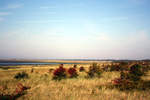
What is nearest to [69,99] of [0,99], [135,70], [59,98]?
[59,98]

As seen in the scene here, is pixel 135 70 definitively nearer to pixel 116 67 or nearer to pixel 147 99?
pixel 147 99

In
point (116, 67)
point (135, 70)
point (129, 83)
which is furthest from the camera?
point (116, 67)

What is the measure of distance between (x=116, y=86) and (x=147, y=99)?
125 inches

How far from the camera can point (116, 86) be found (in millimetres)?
8836

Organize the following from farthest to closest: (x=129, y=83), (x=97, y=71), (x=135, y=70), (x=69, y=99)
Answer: (x=97, y=71) < (x=135, y=70) < (x=129, y=83) < (x=69, y=99)

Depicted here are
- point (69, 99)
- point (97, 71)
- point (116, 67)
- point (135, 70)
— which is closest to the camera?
point (69, 99)

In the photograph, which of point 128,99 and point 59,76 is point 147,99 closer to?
point 128,99

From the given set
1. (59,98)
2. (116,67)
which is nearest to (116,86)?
(59,98)

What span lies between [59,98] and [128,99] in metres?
3.23

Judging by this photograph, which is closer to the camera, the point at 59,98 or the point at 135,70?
the point at 59,98

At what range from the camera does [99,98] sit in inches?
228

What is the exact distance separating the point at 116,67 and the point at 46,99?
64.7ft

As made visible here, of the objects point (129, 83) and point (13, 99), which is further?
point (129, 83)

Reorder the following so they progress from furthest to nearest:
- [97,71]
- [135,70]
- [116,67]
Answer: [116,67] < [97,71] < [135,70]
